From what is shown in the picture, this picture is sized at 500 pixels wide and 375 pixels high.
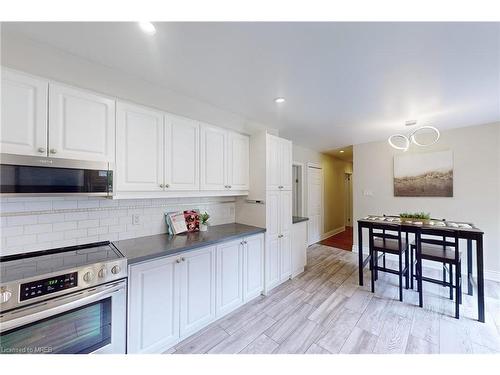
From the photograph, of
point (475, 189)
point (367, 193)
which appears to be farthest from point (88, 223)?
point (475, 189)

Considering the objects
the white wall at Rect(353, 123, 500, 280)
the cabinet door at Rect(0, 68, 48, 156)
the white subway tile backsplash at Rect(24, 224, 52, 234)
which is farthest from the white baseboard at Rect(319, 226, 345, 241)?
the cabinet door at Rect(0, 68, 48, 156)

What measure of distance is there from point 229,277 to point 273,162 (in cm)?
153

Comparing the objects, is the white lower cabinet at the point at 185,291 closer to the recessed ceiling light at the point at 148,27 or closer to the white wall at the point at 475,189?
the recessed ceiling light at the point at 148,27

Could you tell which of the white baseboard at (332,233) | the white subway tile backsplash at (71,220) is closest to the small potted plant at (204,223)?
the white subway tile backsplash at (71,220)

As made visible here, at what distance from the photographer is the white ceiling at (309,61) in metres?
1.25

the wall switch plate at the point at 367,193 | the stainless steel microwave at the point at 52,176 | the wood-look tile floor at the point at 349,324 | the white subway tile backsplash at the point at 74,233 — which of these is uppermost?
the stainless steel microwave at the point at 52,176

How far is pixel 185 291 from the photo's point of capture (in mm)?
1774

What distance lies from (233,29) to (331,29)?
61 centimetres

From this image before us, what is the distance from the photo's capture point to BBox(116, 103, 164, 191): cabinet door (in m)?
1.66

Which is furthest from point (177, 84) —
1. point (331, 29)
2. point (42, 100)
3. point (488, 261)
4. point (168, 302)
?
point (488, 261)

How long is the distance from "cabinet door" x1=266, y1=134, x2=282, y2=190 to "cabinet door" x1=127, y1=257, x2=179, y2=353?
4.98 feet

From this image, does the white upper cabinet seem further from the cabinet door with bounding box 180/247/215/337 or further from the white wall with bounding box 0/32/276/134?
the cabinet door with bounding box 180/247/215/337

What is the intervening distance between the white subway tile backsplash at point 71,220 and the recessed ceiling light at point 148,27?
1394 mm
